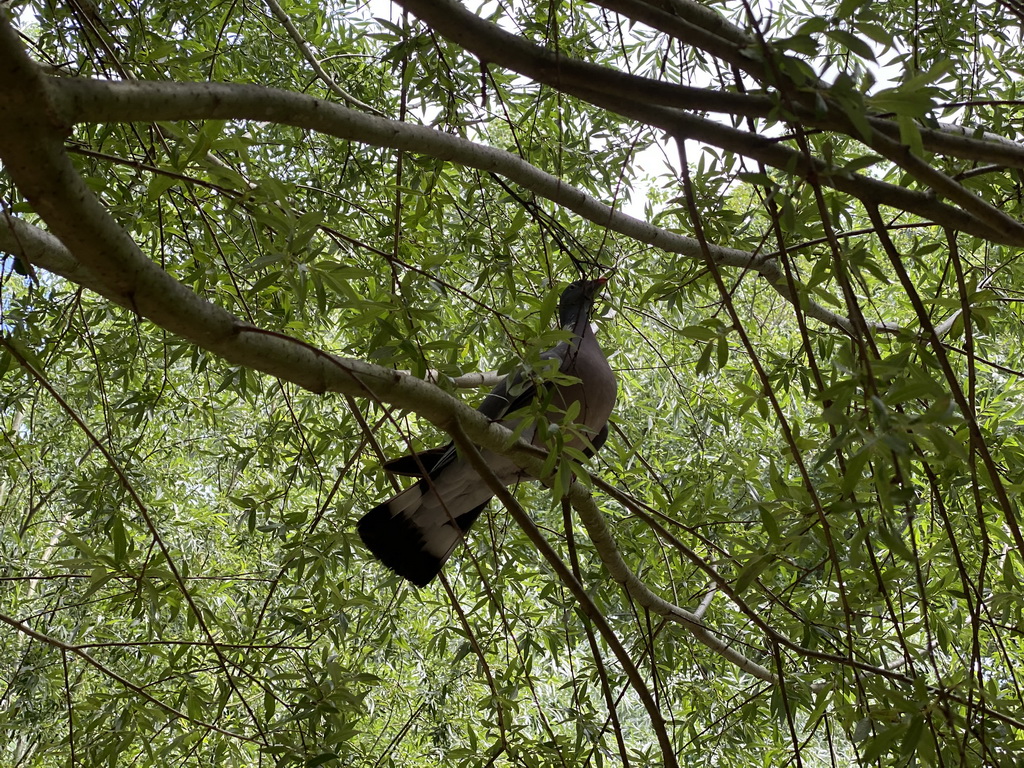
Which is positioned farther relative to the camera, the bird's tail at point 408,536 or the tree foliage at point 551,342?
the bird's tail at point 408,536

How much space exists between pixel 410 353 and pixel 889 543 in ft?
2.39

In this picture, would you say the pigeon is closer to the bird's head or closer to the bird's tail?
the bird's tail

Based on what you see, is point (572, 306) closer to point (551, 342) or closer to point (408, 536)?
point (408, 536)

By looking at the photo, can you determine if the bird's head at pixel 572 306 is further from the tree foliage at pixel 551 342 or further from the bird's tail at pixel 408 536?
the bird's tail at pixel 408 536

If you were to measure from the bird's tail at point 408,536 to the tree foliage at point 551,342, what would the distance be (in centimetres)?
8

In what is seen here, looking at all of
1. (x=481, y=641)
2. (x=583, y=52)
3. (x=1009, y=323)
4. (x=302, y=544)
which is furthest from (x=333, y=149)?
(x=1009, y=323)

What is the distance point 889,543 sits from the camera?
837 mm

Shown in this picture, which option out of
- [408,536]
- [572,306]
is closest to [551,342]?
[408,536]

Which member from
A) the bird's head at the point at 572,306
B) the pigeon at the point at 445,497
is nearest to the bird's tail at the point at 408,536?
the pigeon at the point at 445,497

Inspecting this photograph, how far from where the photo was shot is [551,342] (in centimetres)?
123

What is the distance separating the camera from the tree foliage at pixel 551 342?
3.20ft

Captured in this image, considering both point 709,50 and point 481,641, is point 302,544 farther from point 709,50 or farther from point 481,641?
point 709,50

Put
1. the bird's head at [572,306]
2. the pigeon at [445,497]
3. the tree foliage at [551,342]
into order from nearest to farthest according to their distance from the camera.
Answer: the tree foliage at [551,342] < the pigeon at [445,497] < the bird's head at [572,306]

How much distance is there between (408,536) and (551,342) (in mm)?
1177
